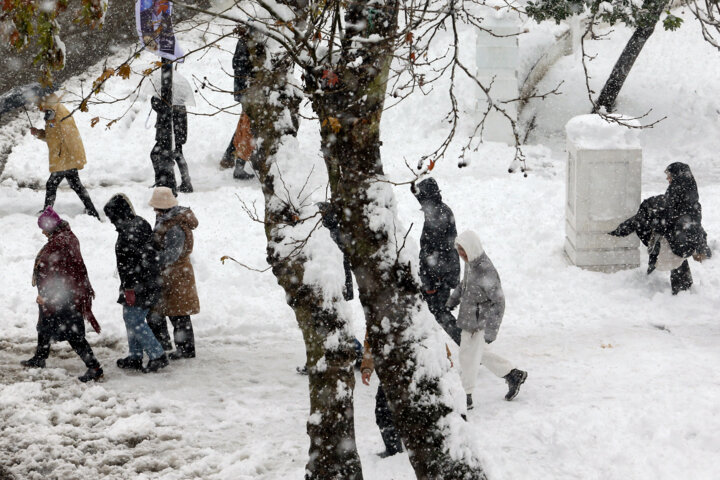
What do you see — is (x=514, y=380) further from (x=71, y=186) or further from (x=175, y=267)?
(x=71, y=186)

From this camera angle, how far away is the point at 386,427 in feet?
20.5

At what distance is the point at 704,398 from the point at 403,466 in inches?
109

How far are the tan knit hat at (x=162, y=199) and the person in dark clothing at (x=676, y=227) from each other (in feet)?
18.4

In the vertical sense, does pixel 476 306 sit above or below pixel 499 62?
below

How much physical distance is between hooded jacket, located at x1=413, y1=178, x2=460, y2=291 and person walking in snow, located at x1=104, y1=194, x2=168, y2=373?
263 cm

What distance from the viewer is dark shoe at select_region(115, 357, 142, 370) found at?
8.04 metres

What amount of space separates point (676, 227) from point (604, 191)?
1.14 m

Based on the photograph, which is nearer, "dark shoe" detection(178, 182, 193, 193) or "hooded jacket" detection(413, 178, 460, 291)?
"hooded jacket" detection(413, 178, 460, 291)

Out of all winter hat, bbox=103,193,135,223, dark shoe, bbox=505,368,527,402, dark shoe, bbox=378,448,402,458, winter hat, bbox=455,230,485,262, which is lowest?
dark shoe, bbox=378,448,402,458

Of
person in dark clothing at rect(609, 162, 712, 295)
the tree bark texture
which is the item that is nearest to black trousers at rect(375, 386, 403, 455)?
the tree bark texture

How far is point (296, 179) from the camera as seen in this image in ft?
16.8

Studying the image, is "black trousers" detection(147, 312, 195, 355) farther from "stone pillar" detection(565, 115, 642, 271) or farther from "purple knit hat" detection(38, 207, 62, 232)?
"stone pillar" detection(565, 115, 642, 271)

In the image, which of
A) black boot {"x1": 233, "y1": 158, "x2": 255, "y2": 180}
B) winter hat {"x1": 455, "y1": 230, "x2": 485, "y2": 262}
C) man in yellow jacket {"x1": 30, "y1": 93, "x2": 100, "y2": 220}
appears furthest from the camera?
black boot {"x1": 233, "y1": 158, "x2": 255, "y2": 180}

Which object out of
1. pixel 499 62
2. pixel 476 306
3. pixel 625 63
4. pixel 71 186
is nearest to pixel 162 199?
pixel 476 306
